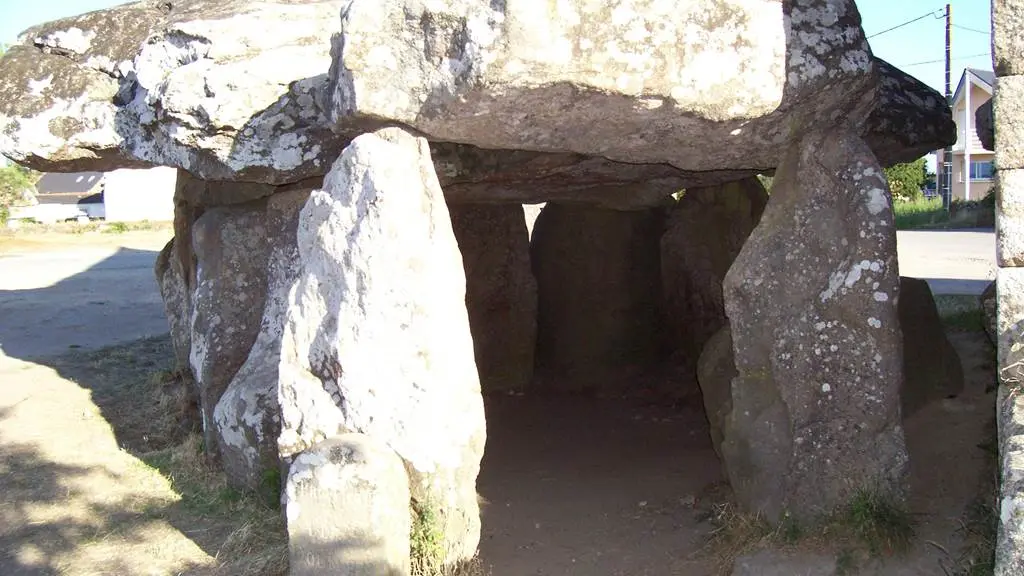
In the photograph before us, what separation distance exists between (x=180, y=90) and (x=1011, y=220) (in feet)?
11.8

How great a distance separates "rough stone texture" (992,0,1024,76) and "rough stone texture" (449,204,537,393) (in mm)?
4823

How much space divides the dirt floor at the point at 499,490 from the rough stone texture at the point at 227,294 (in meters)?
0.44

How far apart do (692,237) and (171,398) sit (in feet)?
13.2

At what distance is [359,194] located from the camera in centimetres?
388

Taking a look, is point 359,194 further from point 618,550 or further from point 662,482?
point 662,482

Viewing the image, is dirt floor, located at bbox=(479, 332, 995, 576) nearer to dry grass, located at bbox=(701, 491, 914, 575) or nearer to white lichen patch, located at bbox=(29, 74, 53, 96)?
dry grass, located at bbox=(701, 491, 914, 575)

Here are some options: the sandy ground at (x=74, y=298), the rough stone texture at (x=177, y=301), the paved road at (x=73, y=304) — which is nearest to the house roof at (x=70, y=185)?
the sandy ground at (x=74, y=298)

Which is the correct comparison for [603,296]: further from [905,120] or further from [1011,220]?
[1011,220]

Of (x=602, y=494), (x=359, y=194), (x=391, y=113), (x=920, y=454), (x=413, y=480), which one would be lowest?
(x=602, y=494)

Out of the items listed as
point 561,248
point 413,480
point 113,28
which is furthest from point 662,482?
point 113,28

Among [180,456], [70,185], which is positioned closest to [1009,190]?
[180,456]

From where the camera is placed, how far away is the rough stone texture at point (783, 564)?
12.6 feet

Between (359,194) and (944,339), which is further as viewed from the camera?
(944,339)

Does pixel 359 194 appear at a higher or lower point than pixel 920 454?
higher
